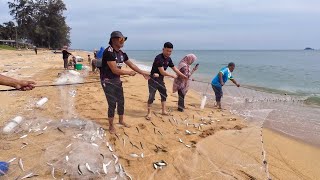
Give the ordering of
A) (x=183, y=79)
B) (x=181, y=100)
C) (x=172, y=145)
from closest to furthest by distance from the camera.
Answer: (x=172, y=145)
(x=183, y=79)
(x=181, y=100)

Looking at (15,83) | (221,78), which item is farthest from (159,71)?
(15,83)

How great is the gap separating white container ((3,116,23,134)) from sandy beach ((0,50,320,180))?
0.59ft

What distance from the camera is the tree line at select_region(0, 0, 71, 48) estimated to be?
65312 millimetres

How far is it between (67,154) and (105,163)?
66 centimetres

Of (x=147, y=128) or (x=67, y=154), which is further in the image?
(x=147, y=128)

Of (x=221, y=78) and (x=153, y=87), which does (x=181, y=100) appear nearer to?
(x=153, y=87)

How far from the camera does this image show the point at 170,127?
23.4 ft

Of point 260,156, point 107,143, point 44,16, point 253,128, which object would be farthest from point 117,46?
point 44,16

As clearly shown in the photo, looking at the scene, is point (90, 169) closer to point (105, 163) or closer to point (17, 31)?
point (105, 163)

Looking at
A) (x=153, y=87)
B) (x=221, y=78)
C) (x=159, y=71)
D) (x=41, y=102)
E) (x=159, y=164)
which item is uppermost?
(x=159, y=71)

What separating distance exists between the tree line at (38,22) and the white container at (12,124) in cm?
6322

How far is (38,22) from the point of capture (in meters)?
65.5

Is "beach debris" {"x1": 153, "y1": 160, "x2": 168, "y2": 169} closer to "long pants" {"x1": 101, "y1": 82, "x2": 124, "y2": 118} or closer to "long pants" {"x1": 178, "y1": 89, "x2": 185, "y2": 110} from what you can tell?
"long pants" {"x1": 101, "y1": 82, "x2": 124, "y2": 118}

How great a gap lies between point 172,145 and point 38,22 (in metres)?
67.1
